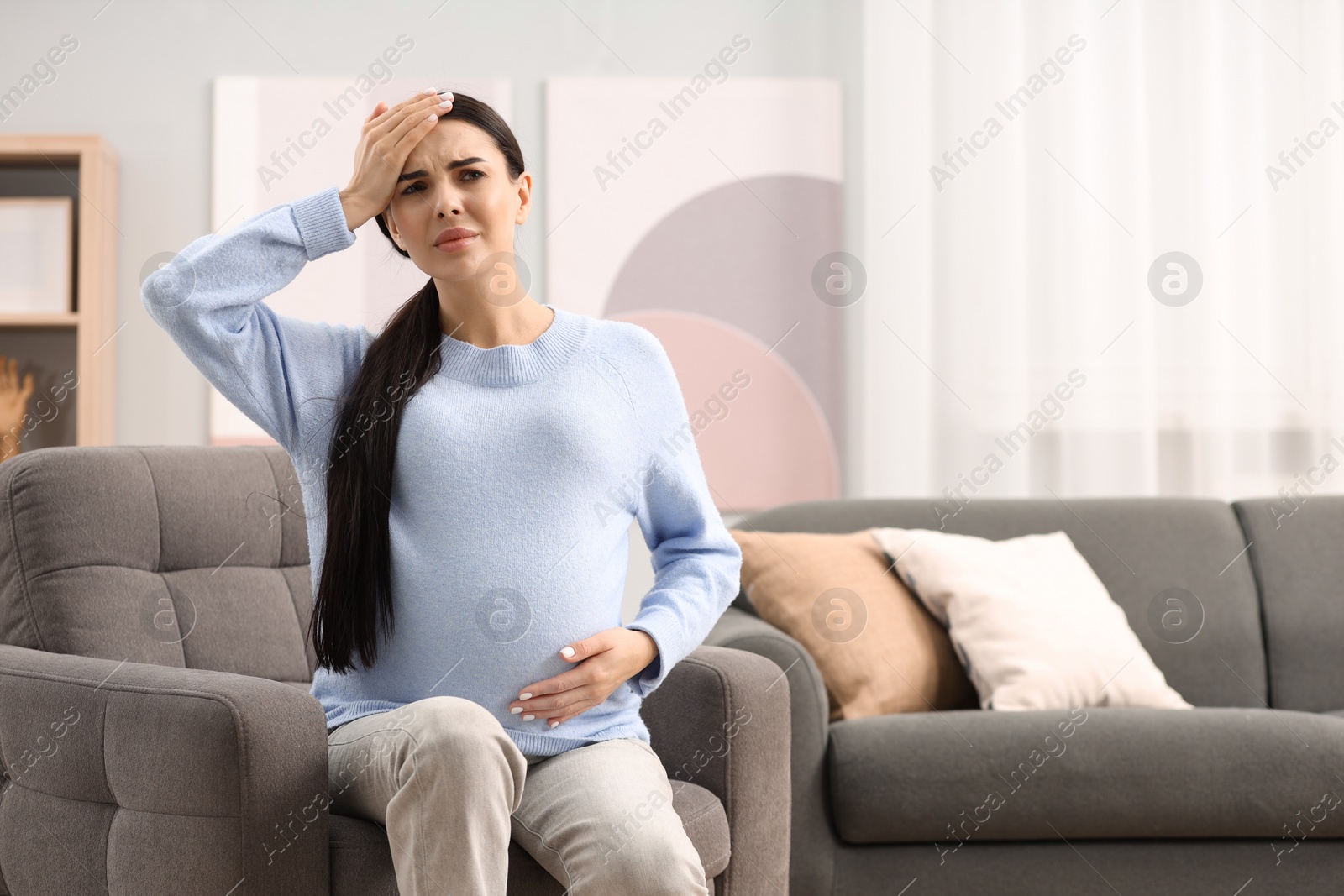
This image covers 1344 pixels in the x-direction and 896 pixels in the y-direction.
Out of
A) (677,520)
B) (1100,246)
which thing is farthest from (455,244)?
(1100,246)

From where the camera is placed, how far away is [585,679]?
1207 mm

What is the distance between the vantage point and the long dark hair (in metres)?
1.21

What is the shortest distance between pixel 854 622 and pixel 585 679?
0.82 metres

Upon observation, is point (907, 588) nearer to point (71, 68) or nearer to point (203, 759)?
point (203, 759)

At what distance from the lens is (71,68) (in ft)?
9.09

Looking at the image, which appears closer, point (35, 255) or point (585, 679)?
point (585, 679)

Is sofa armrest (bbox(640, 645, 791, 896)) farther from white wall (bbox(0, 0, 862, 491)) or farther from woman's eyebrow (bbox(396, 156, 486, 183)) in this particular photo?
white wall (bbox(0, 0, 862, 491))

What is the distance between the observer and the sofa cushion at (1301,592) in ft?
6.91

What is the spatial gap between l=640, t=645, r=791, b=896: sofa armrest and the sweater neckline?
428 mm

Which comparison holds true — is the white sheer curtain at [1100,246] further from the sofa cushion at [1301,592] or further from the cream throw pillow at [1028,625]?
the cream throw pillow at [1028,625]

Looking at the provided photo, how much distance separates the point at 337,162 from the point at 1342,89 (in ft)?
8.50

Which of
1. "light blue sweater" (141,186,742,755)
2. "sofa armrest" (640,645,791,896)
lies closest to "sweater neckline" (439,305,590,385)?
"light blue sweater" (141,186,742,755)

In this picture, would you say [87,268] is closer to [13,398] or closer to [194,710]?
[13,398]

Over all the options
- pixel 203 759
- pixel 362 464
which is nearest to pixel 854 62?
pixel 362 464
